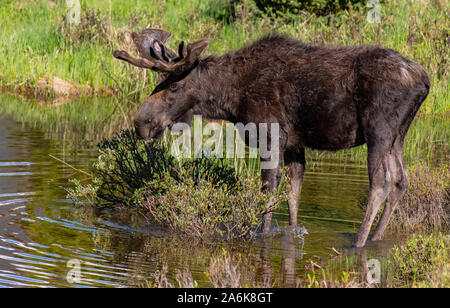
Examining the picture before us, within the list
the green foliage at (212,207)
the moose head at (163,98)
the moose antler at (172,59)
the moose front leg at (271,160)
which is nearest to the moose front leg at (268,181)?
the moose front leg at (271,160)

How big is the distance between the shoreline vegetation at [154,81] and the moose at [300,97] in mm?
612

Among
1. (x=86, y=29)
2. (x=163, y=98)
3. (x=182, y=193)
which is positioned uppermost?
(x=86, y=29)

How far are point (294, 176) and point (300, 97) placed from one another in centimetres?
111

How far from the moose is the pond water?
53 centimetres

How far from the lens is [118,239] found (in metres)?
7.83

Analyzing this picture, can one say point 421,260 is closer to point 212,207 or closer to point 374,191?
point 374,191

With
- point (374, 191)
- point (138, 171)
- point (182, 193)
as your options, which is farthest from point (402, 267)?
point (138, 171)

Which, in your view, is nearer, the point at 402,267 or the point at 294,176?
the point at 402,267

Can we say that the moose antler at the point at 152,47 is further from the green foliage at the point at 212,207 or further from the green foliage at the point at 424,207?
the green foliage at the point at 424,207

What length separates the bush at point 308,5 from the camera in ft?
61.9

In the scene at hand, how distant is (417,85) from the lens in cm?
751

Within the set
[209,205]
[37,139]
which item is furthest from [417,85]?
[37,139]

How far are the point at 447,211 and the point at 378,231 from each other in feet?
4.09

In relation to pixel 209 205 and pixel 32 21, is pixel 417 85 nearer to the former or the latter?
pixel 209 205
